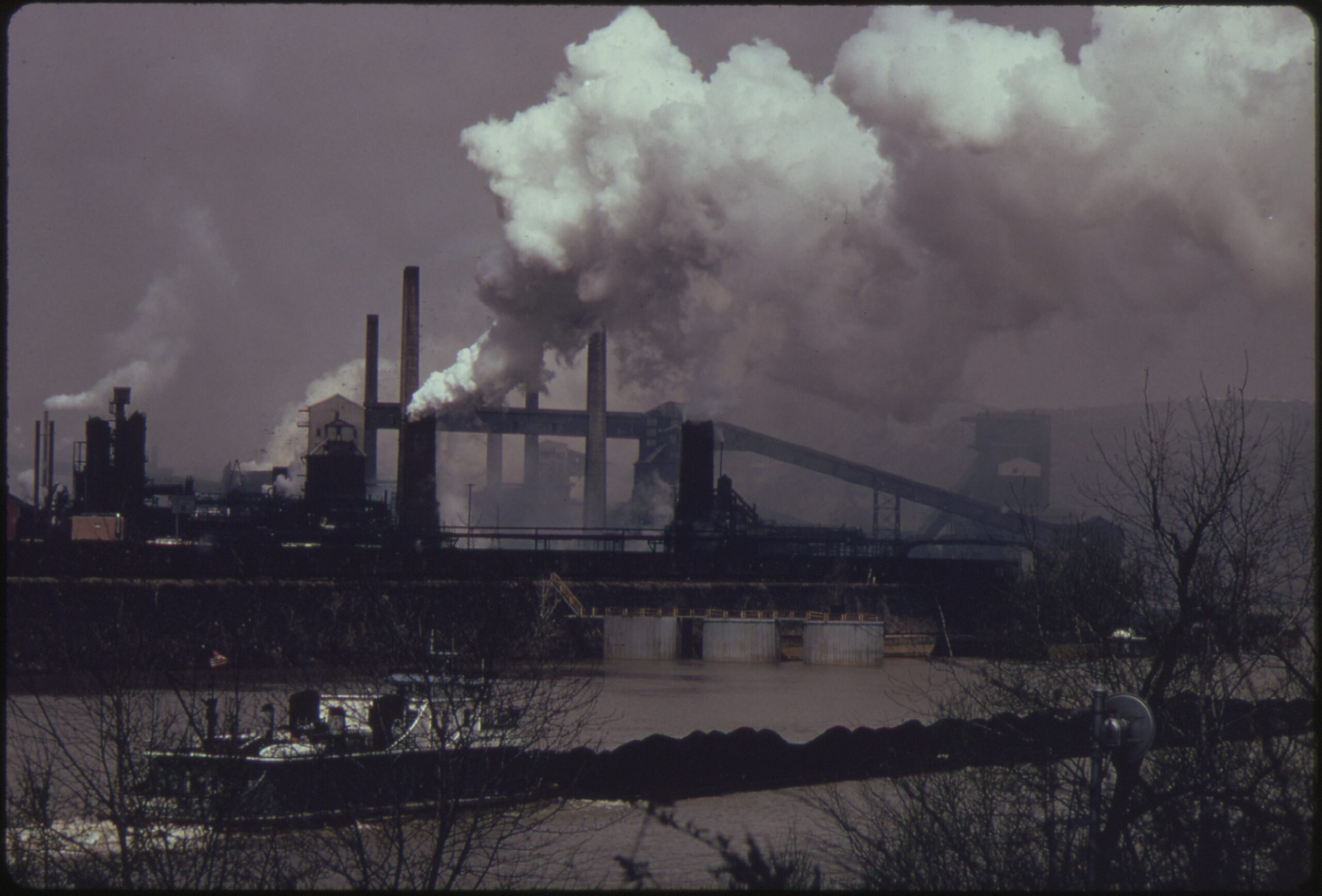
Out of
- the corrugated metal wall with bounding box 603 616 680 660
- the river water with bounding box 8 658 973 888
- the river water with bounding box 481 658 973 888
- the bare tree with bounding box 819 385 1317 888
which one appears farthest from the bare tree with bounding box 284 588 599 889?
the corrugated metal wall with bounding box 603 616 680 660

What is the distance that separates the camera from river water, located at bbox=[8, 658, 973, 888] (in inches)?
555

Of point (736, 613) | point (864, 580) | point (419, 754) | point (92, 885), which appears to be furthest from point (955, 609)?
point (92, 885)

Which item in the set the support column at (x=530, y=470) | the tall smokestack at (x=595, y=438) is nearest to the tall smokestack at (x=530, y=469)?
the support column at (x=530, y=470)

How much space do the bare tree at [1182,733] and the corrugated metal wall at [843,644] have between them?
30.4m

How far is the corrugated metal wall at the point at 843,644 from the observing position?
42.4 m

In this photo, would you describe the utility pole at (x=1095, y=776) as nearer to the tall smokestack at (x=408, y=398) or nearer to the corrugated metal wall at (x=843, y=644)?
the corrugated metal wall at (x=843, y=644)

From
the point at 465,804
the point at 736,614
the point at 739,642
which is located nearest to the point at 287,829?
the point at 465,804

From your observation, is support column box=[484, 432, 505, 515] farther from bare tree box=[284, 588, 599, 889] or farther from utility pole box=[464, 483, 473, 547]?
bare tree box=[284, 588, 599, 889]

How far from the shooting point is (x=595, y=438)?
58812 mm

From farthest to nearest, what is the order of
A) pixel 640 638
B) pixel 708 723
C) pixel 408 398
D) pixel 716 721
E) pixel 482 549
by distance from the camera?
pixel 408 398 < pixel 482 549 < pixel 640 638 < pixel 716 721 < pixel 708 723

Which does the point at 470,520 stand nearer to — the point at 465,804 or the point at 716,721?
the point at 716,721

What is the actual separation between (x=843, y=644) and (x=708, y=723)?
1624 cm

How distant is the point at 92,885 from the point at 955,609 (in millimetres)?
42650

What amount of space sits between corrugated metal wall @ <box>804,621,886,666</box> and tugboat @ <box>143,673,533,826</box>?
27.2 m
